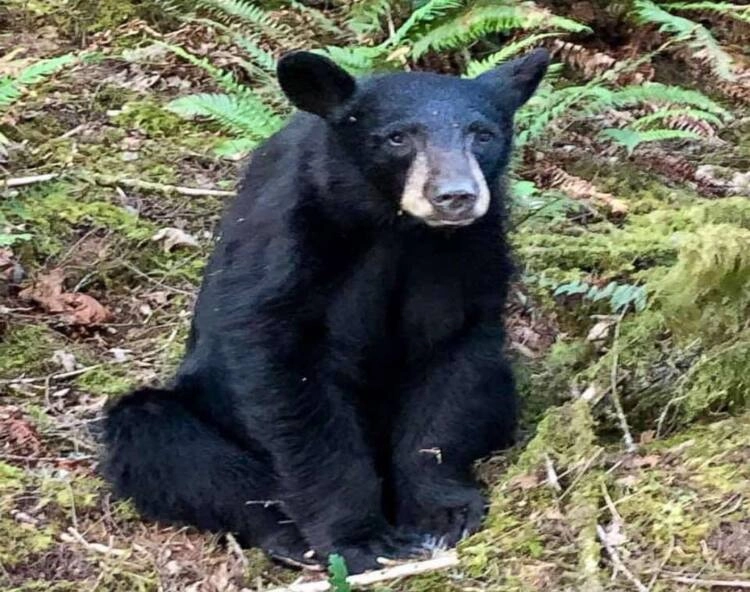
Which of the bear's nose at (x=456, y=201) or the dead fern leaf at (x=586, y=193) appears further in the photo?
the dead fern leaf at (x=586, y=193)

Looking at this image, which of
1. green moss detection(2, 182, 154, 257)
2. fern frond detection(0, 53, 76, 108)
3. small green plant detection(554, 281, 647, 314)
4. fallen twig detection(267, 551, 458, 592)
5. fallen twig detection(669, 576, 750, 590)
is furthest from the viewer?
green moss detection(2, 182, 154, 257)

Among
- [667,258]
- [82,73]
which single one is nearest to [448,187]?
[667,258]

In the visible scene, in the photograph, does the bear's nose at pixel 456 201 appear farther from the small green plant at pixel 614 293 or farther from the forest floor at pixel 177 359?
the small green plant at pixel 614 293

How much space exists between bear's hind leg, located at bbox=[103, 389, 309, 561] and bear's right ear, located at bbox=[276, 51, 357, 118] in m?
1.31

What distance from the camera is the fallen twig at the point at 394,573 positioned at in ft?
14.1

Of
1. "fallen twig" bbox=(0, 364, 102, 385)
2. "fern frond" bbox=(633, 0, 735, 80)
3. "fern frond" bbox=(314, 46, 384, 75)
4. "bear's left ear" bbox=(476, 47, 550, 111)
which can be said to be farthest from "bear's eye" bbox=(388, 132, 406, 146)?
"fern frond" bbox=(633, 0, 735, 80)

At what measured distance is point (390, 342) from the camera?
16.6ft

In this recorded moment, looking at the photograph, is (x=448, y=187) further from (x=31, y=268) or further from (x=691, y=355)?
(x=31, y=268)

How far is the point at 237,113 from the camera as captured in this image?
6891mm

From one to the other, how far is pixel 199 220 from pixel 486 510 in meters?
3.15

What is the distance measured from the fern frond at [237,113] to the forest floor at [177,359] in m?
0.68

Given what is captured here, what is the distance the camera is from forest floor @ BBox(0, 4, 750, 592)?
162 inches

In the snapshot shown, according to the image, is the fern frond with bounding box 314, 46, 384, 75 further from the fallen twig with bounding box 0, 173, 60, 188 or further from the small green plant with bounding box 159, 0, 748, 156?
the fallen twig with bounding box 0, 173, 60, 188

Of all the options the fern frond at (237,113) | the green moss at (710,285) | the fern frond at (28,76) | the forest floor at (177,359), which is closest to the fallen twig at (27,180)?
the forest floor at (177,359)
